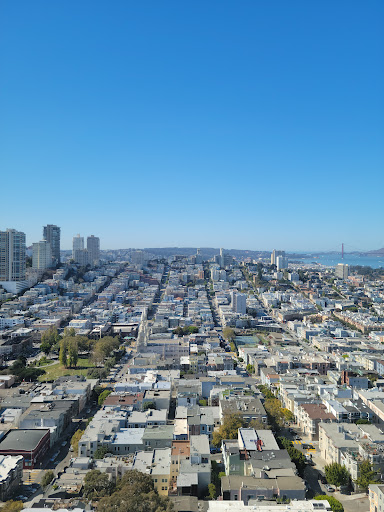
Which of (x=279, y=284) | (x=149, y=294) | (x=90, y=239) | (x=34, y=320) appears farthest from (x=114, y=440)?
(x=90, y=239)

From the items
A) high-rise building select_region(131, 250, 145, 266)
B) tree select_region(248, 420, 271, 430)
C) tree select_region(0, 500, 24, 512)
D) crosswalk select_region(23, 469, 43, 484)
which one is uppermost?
high-rise building select_region(131, 250, 145, 266)

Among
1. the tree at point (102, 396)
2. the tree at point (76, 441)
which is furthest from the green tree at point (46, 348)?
the tree at point (76, 441)

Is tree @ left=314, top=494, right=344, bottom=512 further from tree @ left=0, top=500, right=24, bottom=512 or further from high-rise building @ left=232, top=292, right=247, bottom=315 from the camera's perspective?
high-rise building @ left=232, top=292, right=247, bottom=315

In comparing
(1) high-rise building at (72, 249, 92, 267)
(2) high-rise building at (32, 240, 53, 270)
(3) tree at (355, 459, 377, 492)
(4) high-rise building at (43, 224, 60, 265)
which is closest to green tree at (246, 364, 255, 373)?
(3) tree at (355, 459, 377, 492)

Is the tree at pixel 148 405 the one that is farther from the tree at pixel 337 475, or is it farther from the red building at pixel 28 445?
the tree at pixel 337 475

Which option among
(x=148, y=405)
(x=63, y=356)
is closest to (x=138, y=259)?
(x=63, y=356)

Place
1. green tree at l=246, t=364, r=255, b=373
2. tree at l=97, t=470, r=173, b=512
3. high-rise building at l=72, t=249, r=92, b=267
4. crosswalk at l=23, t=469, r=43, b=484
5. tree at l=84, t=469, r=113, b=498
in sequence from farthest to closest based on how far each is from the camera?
high-rise building at l=72, t=249, r=92, b=267 < green tree at l=246, t=364, r=255, b=373 < crosswalk at l=23, t=469, r=43, b=484 < tree at l=84, t=469, r=113, b=498 < tree at l=97, t=470, r=173, b=512
